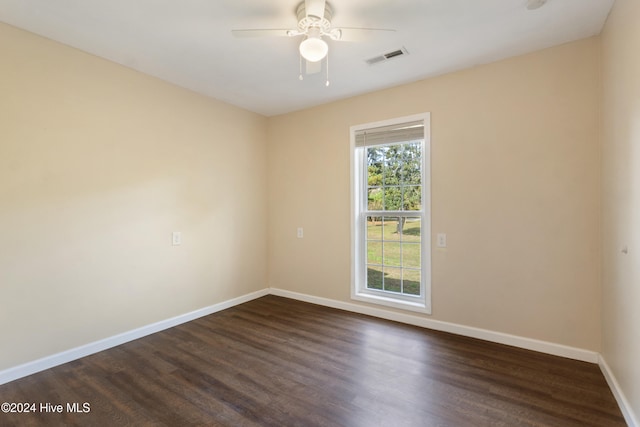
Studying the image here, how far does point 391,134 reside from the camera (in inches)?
129

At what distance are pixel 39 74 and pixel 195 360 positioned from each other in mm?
2542

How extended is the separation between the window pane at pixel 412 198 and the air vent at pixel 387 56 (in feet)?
4.31

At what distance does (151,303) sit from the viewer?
2.97 m

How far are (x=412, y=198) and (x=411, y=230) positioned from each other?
35cm

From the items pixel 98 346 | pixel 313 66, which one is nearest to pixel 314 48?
pixel 313 66

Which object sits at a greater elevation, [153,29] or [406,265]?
[153,29]

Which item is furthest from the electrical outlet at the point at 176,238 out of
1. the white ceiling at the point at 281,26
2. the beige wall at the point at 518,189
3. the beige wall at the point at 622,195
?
the beige wall at the point at 622,195

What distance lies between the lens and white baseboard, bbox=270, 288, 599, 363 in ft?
7.84

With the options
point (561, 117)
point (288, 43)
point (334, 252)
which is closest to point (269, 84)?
point (288, 43)

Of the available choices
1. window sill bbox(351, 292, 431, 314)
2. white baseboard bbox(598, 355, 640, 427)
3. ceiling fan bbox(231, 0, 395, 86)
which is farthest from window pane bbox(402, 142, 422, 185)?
white baseboard bbox(598, 355, 640, 427)

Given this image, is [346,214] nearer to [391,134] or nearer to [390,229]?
[390,229]

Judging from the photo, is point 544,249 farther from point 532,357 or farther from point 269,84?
point 269,84

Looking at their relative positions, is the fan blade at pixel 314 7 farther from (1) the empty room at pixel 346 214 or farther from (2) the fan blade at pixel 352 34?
(2) the fan blade at pixel 352 34

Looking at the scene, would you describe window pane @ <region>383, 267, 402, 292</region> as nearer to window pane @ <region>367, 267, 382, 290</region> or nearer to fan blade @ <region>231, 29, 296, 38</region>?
window pane @ <region>367, 267, 382, 290</region>
